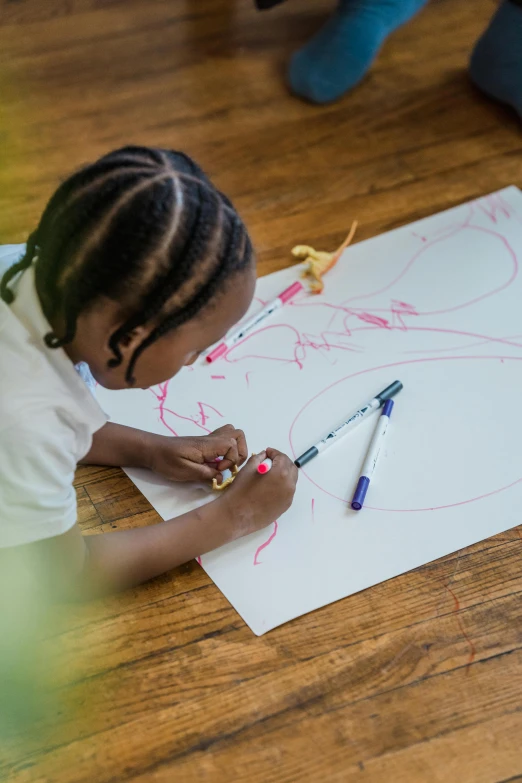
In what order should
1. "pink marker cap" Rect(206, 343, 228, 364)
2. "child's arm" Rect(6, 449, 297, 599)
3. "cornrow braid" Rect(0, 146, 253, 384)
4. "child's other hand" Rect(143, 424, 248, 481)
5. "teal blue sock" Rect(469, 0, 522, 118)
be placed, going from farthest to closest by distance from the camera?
"teal blue sock" Rect(469, 0, 522, 118)
"pink marker cap" Rect(206, 343, 228, 364)
"child's other hand" Rect(143, 424, 248, 481)
"child's arm" Rect(6, 449, 297, 599)
"cornrow braid" Rect(0, 146, 253, 384)

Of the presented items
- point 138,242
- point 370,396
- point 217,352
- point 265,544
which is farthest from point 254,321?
point 138,242

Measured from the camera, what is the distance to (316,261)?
98cm

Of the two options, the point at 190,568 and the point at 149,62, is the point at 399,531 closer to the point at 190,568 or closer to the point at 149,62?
the point at 190,568

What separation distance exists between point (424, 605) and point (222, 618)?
0.57 feet

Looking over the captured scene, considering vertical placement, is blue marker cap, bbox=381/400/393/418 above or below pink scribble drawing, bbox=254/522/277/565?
above

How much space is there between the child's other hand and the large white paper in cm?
2

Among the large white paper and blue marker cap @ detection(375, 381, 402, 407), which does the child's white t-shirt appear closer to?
the large white paper

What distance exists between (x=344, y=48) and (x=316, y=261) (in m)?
0.44

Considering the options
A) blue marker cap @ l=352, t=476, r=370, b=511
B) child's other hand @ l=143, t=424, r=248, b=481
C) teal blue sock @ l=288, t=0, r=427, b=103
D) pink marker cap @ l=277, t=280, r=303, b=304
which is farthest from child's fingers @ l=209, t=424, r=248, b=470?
teal blue sock @ l=288, t=0, r=427, b=103

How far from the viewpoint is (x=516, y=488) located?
776 mm

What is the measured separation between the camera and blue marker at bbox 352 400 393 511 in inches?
30.0

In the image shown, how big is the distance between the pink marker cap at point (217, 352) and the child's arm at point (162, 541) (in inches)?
6.5

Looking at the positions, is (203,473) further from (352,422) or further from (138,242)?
(138,242)

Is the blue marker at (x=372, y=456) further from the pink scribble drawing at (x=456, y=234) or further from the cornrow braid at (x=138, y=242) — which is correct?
the cornrow braid at (x=138, y=242)
